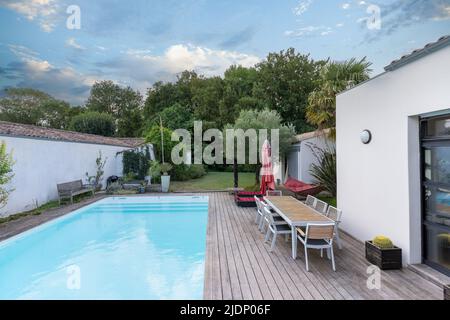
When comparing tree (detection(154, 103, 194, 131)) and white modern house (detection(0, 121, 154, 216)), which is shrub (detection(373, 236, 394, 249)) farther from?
tree (detection(154, 103, 194, 131))

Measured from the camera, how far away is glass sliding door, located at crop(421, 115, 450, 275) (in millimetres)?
3949

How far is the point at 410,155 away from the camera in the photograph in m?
4.41

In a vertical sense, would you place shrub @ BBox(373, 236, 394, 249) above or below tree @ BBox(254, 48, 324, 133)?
below

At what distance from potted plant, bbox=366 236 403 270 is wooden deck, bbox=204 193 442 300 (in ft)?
0.48

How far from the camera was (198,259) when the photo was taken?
18.1 ft

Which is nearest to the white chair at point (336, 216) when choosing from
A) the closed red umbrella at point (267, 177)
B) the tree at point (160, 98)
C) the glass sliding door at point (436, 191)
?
the glass sliding door at point (436, 191)

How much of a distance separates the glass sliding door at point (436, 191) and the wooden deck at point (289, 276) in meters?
0.48

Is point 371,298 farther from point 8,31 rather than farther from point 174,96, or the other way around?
point 174,96

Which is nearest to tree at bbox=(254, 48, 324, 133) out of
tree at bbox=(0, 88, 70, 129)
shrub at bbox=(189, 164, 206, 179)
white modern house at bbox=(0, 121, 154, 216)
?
shrub at bbox=(189, 164, 206, 179)

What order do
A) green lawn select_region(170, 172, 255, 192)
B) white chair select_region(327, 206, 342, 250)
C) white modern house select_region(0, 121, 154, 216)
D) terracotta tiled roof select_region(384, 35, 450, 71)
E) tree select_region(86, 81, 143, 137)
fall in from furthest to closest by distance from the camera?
tree select_region(86, 81, 143, 137) → green lawn select_region(170, 172, 255, 192) → white modern house select_region(0, 121, 154, 216) → white chair select_region(327, 206, 342, 250) → terracotta tiled roof select_region(384, 35, 450, 71)

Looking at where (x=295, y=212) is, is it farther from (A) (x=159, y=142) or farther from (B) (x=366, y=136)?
(A) (x=159, y=142)

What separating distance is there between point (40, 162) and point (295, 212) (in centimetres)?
967

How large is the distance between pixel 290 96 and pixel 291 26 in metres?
7.64

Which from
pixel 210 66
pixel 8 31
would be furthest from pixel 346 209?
pixel 210 66
